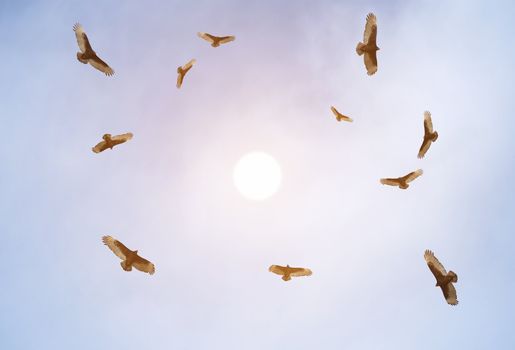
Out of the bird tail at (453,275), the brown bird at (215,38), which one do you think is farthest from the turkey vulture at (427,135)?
the brown bird at (215,38)

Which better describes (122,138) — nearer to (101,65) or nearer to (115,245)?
(101,65)

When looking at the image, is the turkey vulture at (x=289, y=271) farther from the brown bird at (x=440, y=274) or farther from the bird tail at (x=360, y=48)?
the bird tail at (x=360, y=48)

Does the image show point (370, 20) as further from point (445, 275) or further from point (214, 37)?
point (445, 275)

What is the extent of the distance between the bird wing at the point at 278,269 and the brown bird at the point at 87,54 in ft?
40.6

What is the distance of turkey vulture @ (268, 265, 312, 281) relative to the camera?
74.4 ft

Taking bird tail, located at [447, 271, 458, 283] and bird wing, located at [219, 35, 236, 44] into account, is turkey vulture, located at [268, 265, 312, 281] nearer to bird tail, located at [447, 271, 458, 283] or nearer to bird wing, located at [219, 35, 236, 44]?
bird tail, located at [447, 271, 458, 283]

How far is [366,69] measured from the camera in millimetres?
21516

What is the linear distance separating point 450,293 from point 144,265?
45.5 ft

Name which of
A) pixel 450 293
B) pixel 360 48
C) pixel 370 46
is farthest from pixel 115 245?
pixel 450 293

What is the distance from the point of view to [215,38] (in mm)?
23672

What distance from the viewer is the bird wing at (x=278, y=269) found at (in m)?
22.5

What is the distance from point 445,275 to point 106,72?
18.0 metres

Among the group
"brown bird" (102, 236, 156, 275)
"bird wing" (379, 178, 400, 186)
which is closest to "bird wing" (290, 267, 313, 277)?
"bird wing" (379, 178, 400, 186)

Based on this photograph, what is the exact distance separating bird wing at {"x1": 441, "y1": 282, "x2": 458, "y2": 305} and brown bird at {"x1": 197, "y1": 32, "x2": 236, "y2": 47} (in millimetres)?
16152
